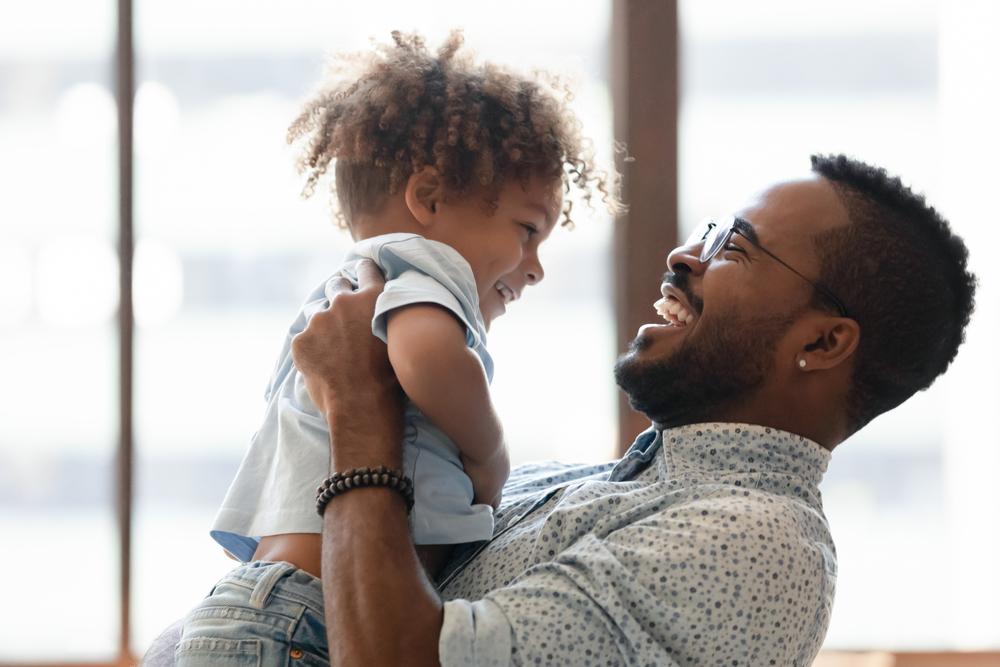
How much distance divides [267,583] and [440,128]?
69cm

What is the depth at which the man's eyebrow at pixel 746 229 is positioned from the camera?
147 cm

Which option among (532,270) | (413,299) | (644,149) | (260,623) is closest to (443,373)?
(413,299)

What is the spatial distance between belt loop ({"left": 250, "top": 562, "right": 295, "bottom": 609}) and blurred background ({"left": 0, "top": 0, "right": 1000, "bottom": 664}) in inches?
70.1

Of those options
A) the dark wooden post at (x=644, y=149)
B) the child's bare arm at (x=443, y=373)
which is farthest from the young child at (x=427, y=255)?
the dark wooden post at (x=644, y=149)

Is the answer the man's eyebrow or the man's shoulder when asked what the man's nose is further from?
the man's shoulder

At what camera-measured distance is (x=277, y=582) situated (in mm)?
1188

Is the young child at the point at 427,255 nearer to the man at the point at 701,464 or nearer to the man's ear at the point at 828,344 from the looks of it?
the man at the point at 701,464

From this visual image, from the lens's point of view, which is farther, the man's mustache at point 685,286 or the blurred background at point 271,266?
the blurred background at point 271,266

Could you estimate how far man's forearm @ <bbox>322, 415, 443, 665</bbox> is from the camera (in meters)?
1.10

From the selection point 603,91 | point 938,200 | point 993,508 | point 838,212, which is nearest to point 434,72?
point 838,212

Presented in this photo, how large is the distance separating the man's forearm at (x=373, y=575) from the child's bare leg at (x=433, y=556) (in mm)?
135

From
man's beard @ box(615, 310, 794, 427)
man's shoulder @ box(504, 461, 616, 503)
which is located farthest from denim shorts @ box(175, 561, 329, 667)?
man's beard @ box(615, 310, 794, 427)

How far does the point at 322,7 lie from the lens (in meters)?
2.95

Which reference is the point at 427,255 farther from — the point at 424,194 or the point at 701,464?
the point at 701,464
